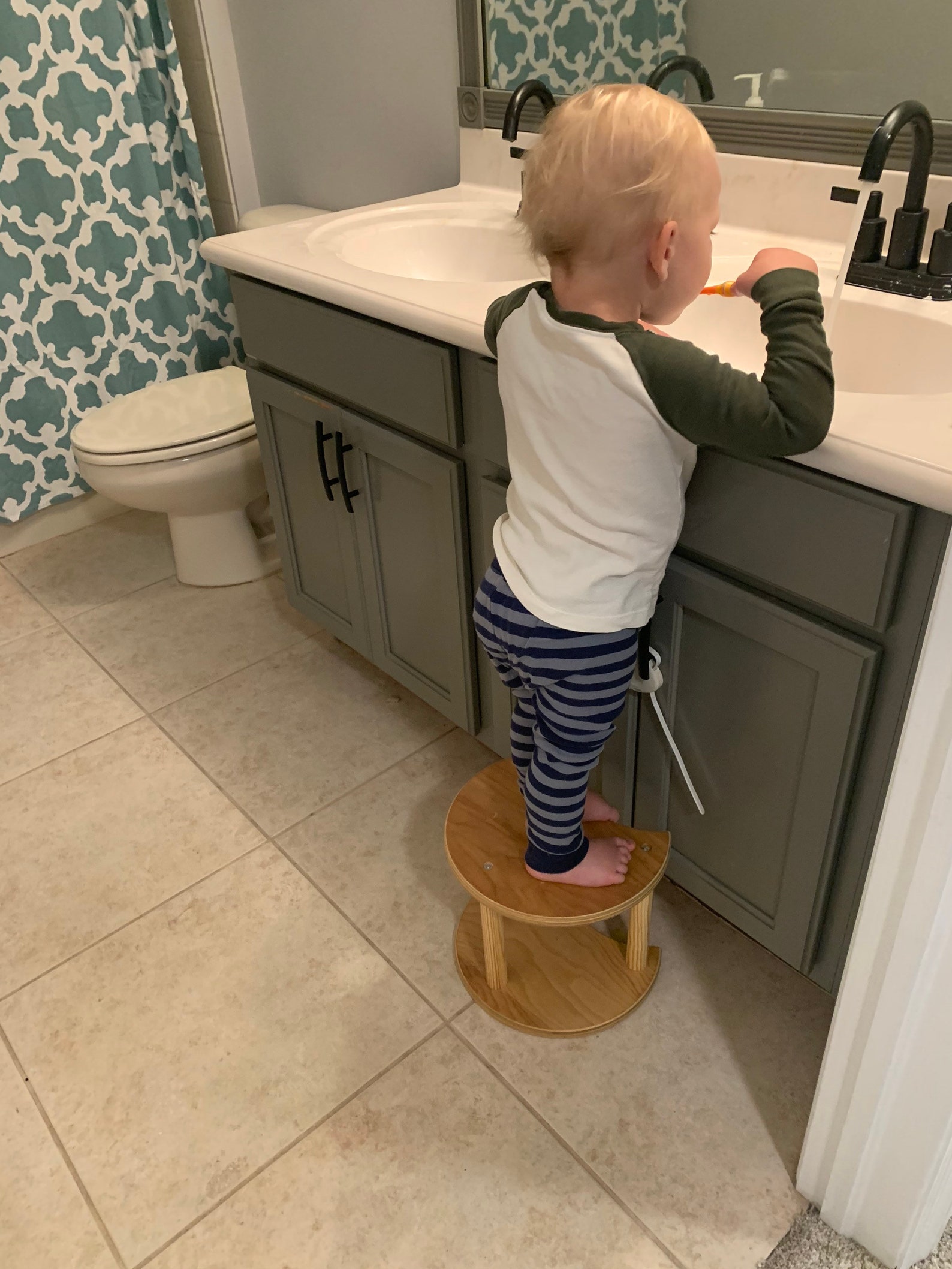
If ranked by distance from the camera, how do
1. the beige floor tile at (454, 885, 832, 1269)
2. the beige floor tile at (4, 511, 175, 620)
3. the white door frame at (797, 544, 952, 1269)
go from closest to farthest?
the white door frame at (797, 544, 952, 1269) → the beige floor tile at (454, 885, 832, 1269) → the beige floor tile at (4, 511, 175, 620)

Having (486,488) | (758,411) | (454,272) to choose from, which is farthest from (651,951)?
(454,272)

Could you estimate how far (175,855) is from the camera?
1522 millimetres

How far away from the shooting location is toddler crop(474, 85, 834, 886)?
750mm

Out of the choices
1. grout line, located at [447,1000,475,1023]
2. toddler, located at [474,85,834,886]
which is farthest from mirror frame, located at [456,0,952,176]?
grout line, located at [447,1000,475,1023]

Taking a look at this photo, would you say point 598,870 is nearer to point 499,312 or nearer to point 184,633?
point 499,312

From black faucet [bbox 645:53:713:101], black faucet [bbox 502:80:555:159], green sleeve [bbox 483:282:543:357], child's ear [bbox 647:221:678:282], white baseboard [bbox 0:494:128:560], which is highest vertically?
black faucet [bbox 645:53:713:101]

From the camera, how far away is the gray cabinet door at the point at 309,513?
1.51 m

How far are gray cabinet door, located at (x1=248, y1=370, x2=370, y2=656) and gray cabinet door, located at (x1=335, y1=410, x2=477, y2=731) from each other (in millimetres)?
38

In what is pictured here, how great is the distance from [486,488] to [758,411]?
1.66ft

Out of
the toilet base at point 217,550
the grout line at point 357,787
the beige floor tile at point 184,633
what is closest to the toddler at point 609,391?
the grout line at point 357,787

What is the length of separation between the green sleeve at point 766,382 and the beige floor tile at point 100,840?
3.46ft

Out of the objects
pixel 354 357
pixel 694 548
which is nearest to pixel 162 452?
pixel 354 357

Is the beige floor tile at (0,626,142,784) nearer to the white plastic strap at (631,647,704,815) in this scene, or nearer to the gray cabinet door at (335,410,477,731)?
the gray cabinet door at (335,410,477,731)

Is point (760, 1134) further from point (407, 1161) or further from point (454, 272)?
point (454, 272)
